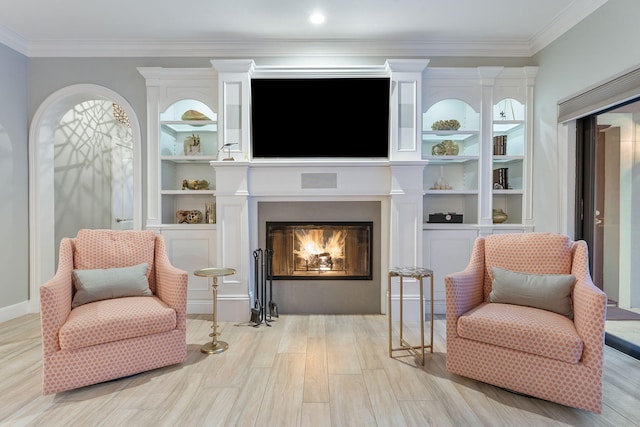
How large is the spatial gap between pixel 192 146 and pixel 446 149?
2.73m

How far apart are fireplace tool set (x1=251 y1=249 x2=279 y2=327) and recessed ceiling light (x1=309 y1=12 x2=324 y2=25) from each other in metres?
2.24

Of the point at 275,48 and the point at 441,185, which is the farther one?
the point at 441,185

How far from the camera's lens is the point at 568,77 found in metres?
3.39

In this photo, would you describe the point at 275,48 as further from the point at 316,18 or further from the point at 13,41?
the point at 13,41

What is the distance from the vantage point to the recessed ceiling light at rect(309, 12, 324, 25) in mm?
3314

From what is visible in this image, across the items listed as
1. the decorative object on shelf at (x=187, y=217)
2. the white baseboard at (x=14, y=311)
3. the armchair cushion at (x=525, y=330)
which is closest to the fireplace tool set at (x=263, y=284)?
the decorative object on shelf at (x=187, y=217)

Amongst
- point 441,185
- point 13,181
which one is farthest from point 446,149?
point 13,181

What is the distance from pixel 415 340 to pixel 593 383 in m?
1.37

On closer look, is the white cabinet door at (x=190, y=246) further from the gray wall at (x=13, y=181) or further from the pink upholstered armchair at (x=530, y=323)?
the pink upholstered armchair at (x=530, y=323)

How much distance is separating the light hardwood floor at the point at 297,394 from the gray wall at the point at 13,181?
0.94 metres

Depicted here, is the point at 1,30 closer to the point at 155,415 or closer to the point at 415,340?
the point at 155,415

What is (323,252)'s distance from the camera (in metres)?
4.02

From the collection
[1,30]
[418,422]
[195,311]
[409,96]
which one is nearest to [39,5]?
[1,30]

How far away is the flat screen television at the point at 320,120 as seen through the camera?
3812 millimetres
